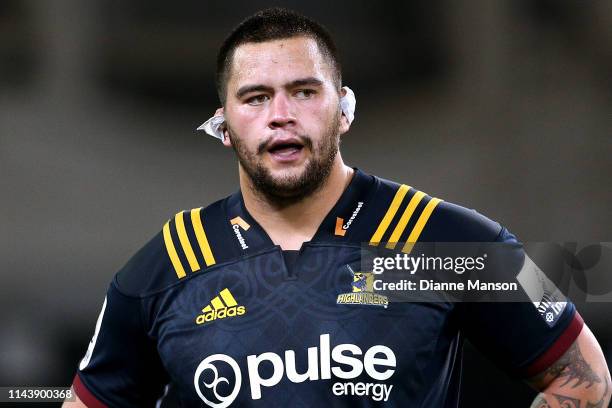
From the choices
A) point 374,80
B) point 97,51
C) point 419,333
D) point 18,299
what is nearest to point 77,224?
point 18,299

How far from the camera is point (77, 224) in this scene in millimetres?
4719

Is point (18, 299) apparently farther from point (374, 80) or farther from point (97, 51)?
point (374, 80)

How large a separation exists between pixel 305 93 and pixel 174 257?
1.84ft

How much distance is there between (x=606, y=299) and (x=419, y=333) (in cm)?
189

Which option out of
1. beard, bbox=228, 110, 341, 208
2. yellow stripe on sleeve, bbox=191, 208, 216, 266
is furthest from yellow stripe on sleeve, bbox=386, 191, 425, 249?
yellow stripe on sleeve, bbox=191, 208, 216, 266

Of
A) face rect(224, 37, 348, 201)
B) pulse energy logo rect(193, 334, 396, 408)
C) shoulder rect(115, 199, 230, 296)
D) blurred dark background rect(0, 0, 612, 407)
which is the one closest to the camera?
pulse energy logo rect(193, 334, 396, 408)

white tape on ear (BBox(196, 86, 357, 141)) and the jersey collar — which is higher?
white tape on ear (BBox(196, 86, 357, 141))

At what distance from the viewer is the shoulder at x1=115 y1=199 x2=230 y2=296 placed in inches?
107

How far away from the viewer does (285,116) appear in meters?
2.59

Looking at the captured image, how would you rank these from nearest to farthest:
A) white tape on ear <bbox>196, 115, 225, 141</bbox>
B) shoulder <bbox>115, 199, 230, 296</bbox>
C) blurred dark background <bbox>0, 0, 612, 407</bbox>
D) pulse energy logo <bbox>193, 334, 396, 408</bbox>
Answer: pulse energy logo <bbox>193, 334, 396, 408</bbox> → shoulder <bbox>115, 199, 230, 296</bbox> → white tape on ear <bbox>196, 115, 225, 141</bbox> → blurred dark background <bbox>0, 0, 612, 407</bbox>

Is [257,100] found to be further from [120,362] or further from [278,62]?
[120,362]

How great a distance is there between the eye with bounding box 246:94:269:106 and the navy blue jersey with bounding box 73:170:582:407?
→ 0.30 meters

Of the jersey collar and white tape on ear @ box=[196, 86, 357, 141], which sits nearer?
the jersey collar

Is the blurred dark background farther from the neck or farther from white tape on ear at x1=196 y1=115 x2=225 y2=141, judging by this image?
the neck
